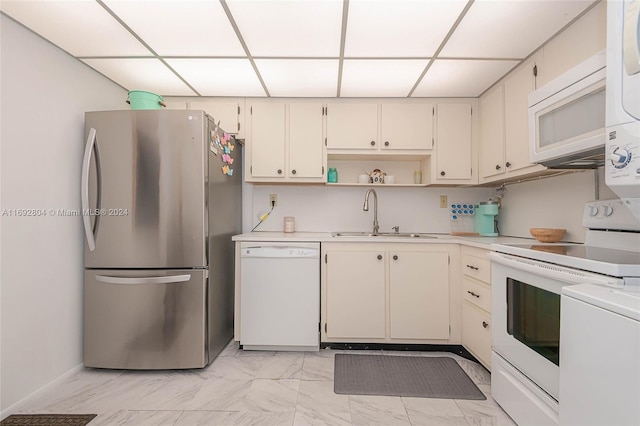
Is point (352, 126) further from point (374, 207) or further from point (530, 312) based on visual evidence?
point (530, 312)

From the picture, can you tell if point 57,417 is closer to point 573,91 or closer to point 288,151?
point 288,151

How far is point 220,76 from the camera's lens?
2.32 m

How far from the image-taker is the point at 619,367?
2.54 ft

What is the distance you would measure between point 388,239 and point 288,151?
3.93 feet

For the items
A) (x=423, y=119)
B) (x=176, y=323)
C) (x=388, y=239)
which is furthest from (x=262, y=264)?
(x=423, y=119)

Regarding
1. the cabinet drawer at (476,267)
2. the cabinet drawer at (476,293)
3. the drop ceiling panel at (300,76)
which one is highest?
the drop ceiling panel at (300,76)

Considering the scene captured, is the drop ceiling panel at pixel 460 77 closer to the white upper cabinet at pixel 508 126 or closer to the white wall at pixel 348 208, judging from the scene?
the white upper cabinet at pixel 508 126

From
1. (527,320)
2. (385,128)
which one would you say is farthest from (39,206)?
(527,320)

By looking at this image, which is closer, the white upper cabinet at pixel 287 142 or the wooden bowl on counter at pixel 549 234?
the wooden bowl on counter at pixel 549 234

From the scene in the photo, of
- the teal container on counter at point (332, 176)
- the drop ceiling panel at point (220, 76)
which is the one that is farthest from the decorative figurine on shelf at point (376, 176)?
the drop ceiling panel at point (220, 76)

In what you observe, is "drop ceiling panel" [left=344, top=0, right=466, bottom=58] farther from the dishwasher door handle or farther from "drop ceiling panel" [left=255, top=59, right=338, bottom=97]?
the dishwasher door handle

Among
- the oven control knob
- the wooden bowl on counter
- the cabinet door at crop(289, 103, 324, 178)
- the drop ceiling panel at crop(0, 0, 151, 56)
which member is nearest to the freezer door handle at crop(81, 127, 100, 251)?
the drop ceiling panel at crop(0, 0, 151, 56)

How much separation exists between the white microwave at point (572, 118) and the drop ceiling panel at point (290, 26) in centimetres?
117

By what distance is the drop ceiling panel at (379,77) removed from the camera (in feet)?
6.87
